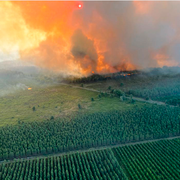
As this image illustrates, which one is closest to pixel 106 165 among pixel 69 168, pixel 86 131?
pixel 69 168

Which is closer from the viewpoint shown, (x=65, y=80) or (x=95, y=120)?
(x=95, y=120)

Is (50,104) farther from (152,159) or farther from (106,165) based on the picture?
(152,159)

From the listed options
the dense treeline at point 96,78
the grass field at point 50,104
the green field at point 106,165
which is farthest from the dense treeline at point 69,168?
the dense treeline at point 96,78

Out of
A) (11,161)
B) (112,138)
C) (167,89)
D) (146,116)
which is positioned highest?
(167,89)

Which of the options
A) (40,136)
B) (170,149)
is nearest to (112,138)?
(170,149)

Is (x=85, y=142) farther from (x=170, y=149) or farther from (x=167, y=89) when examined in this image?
(x=167, y=89)

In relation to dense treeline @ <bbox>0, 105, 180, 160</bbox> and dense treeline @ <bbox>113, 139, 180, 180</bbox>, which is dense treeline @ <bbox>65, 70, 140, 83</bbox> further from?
dense treeline @ <bbox>113, 139, 180, 180</bbox>

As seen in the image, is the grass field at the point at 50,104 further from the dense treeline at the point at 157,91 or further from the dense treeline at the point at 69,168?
the dense treeline at the point at 69,168
